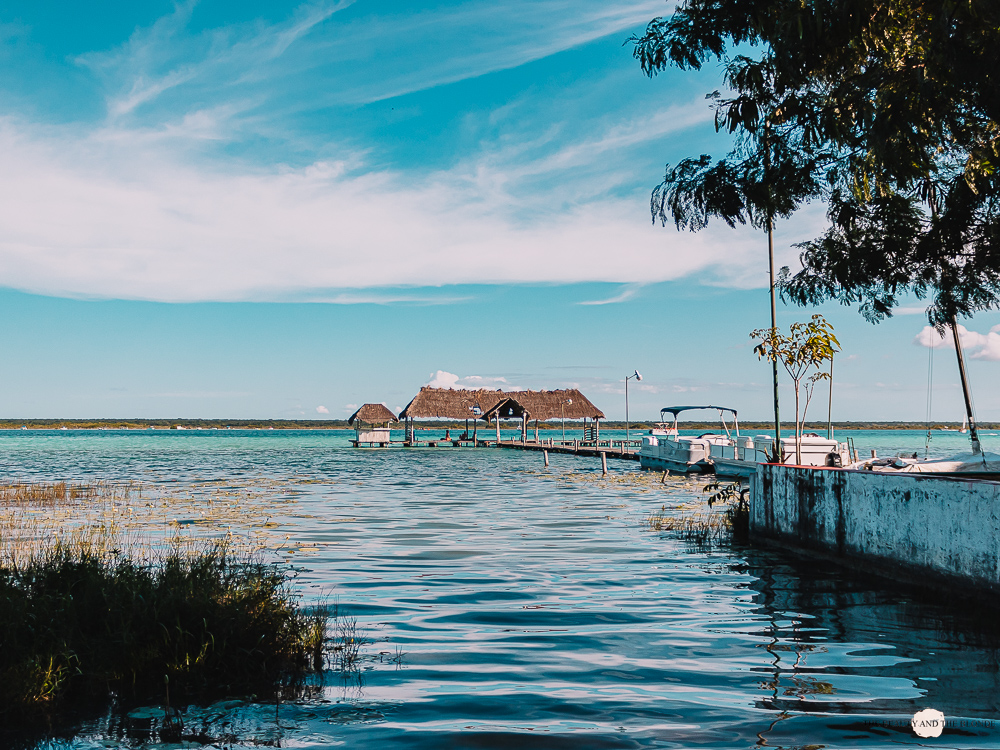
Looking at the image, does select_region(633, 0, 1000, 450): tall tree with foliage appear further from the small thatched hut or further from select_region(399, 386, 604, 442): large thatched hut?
the small thatched hut

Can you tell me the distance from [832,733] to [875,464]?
66.9ft

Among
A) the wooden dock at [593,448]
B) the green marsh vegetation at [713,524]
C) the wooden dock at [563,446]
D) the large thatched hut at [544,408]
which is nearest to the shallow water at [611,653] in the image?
the green marsh vegetation at [713,524]

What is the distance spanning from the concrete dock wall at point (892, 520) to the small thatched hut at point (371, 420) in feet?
221

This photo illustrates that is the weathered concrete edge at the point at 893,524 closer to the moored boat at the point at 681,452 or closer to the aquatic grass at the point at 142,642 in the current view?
the aquatic grass at the point at 142,642

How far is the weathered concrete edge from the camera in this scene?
9562mm

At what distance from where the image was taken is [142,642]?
6.80 meters

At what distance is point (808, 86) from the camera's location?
441 inches

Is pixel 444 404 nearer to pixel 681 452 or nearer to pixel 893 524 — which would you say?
pixel 681 452

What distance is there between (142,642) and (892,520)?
906 centimetres

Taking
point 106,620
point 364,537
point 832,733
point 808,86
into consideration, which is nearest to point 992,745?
point 832,733

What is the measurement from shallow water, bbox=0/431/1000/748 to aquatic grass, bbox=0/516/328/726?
1.59 ft

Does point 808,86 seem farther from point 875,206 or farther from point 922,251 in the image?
point 922,251

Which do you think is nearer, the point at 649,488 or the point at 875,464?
the point at 875,464

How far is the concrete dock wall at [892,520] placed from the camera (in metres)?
9.59
